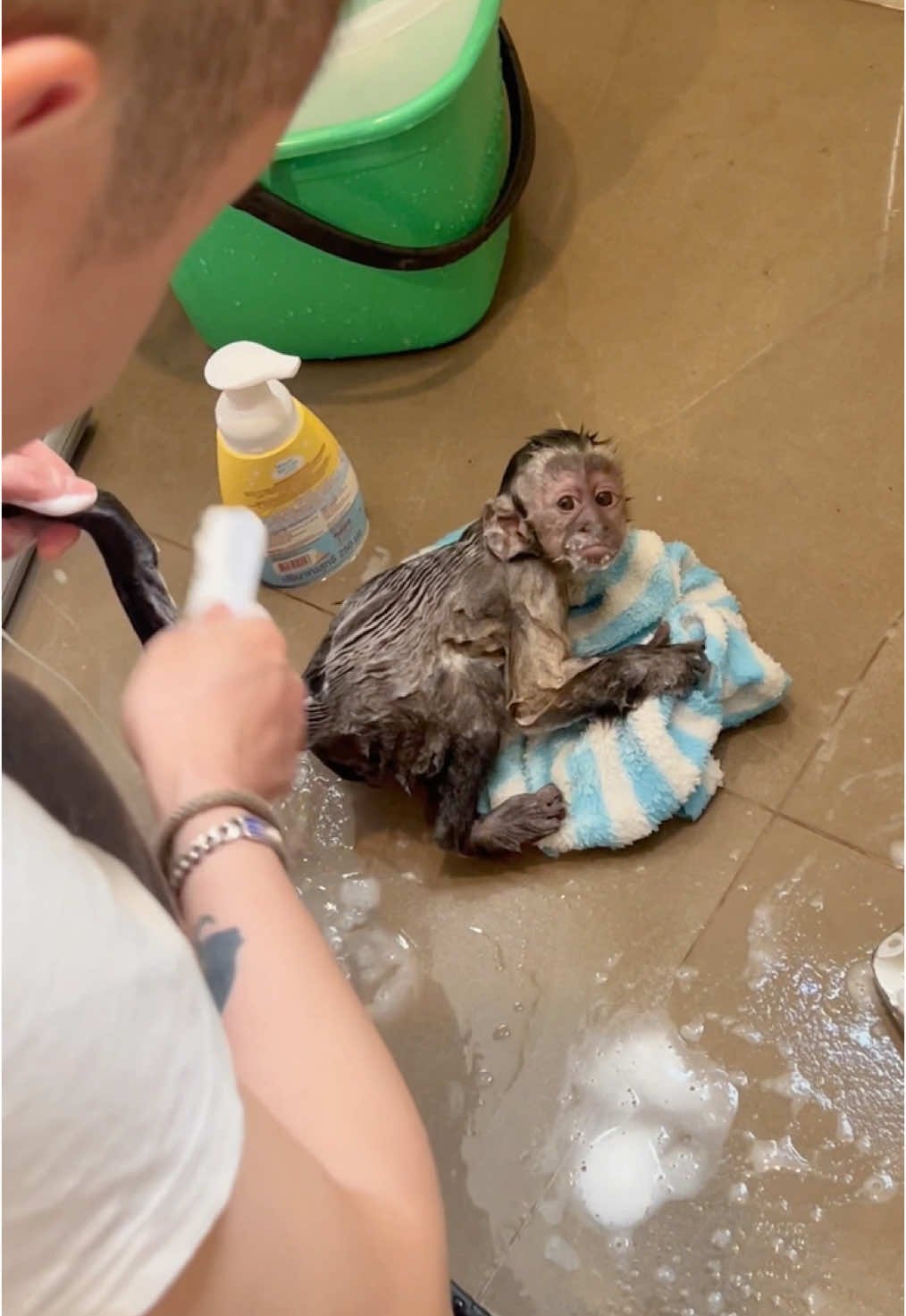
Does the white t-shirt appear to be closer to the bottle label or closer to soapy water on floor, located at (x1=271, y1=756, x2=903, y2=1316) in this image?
soapy water on floor, located at (x1=271, y1=756, x2=903, y2=1316)

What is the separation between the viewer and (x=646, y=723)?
3.90ft

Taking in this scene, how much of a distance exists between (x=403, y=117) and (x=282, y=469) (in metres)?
0.40

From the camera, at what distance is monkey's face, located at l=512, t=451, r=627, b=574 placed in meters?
1.20

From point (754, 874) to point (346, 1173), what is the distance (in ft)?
2.11

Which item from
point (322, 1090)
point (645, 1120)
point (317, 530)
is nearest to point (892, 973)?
point (645, 1120)

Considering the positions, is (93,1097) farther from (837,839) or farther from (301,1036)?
(837,839)

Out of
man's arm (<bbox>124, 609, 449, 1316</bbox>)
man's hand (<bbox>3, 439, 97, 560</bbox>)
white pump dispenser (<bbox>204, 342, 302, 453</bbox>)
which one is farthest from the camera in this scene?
white pump dispenser (<bbox>204, 342, 302, 453</bbox>)

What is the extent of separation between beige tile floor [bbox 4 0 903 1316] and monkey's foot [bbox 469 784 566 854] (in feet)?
0.14

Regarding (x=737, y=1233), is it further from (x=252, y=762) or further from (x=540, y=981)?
(x=252, y=762)

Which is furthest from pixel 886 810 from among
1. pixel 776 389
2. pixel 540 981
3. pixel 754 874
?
pixel 776 389

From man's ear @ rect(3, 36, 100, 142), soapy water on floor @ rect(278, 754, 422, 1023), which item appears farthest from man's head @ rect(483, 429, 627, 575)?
man's ear @ rect(3, 36, 100, 142)

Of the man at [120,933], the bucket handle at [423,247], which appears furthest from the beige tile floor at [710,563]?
the man at [120,933]

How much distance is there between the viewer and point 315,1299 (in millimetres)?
522

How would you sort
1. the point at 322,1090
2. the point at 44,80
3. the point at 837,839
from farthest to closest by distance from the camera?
the point at 837,839 → the point at 322,1090 → the point at 44,80
